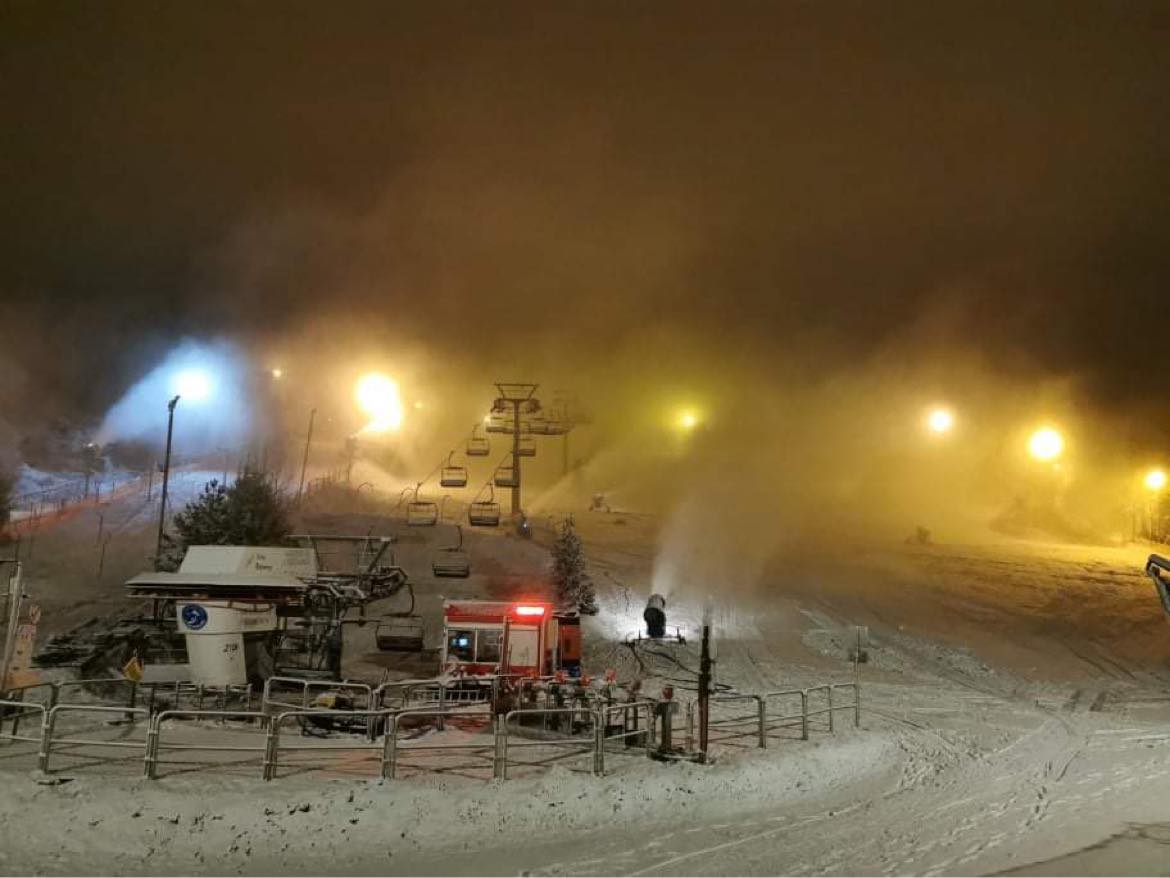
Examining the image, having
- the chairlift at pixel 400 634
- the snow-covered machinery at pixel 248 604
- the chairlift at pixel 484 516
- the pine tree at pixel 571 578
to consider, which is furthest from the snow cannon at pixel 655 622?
the chairlift at pixel 484 516

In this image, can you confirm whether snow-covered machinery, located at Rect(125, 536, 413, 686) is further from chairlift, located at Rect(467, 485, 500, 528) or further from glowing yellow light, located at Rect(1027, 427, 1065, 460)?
glowing yellow light, located at Rect(1027, 427, 1065, 460)

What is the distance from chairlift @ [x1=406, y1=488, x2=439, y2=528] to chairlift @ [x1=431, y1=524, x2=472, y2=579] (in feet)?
11.2

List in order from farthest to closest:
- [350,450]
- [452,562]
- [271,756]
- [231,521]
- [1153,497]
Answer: [350,450] < [1153,497] < [452,562] < [231,521] < [271,756]

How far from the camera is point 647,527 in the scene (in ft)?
167

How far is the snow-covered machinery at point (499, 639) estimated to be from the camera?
21422 mm

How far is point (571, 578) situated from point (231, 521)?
1478 centimetres

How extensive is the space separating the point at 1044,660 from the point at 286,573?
79.8ft

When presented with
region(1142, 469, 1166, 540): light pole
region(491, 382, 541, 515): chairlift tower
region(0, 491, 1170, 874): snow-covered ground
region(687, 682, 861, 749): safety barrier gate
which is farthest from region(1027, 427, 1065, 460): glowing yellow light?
region(687, 682, 861, 749): safety barrier gate

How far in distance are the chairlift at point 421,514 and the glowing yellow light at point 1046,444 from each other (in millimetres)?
50617

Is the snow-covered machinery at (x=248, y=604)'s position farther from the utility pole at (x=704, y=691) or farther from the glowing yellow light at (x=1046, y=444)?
the glowing yellow light at (x=1046, y=444)

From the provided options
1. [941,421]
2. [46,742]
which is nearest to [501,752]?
[46,742]

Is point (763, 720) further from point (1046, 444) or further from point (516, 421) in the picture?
point (1046, 444)

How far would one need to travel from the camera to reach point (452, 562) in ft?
126

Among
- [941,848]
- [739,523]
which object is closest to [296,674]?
[941,848]
